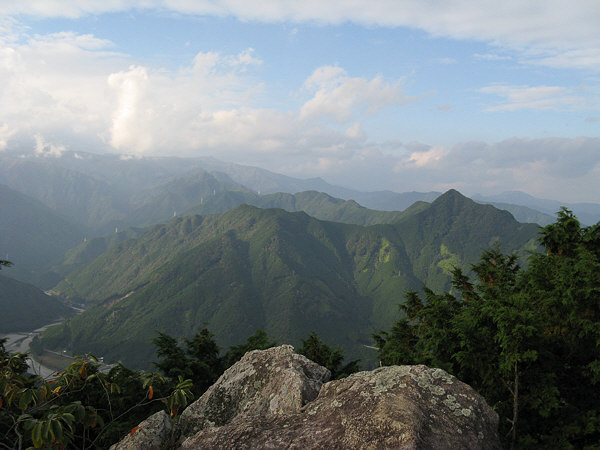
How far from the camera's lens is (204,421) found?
35.1 ft

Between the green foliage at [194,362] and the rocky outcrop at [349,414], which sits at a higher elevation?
the rocky outcrop at [349,414]

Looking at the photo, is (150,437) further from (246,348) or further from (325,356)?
(325,356)

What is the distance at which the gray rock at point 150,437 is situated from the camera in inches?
351

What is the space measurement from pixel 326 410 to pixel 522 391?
14.0 meters

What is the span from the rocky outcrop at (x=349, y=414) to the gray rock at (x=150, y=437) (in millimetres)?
106

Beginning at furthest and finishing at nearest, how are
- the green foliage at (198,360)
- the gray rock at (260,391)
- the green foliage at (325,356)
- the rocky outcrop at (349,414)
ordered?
the green foliage at (325,356), the green foliage at (198,360), the gray rock at (260,391), the rocky outcrop at (349,414)

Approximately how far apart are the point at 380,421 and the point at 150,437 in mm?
6190

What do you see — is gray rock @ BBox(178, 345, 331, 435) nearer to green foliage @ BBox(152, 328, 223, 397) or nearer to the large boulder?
the large boulder

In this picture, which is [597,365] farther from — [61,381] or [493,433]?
[61,381]

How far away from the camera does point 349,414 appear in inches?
316

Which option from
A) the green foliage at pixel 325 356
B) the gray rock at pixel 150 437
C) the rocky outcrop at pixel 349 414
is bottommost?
the green foliage at pixel 325 356

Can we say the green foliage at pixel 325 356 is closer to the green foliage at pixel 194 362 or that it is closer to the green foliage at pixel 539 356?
the green foliage at pixel 194 362

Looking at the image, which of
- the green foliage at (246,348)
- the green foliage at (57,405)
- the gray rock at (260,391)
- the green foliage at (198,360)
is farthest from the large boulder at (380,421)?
the green foliage at (246,348)

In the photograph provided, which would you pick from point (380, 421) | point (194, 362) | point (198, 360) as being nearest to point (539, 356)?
point (380, 421)
